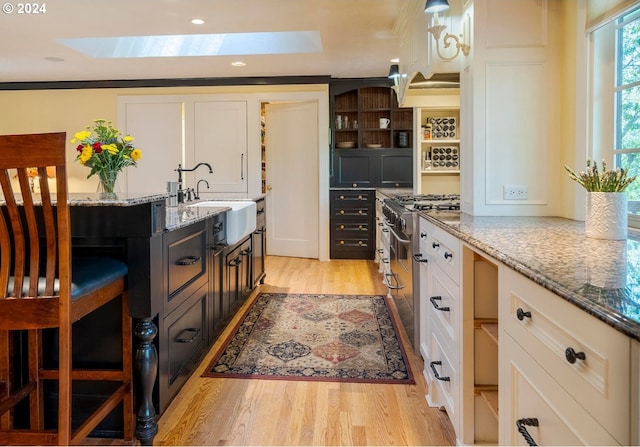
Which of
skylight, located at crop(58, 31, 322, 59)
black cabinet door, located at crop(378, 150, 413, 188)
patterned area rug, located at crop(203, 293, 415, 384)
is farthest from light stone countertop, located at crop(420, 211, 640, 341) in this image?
black cabinet door, located at crop(378, 150, 413, 188)

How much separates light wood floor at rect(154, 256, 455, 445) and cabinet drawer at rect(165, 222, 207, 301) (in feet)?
1.79

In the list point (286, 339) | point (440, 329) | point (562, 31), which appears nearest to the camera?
point (440, 329)

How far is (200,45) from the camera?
488 centimetres

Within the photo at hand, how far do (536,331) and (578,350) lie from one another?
19 cm

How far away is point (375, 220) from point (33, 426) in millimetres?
4547

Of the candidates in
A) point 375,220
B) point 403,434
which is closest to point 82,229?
point 403,434

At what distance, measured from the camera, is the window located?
165 centimetres

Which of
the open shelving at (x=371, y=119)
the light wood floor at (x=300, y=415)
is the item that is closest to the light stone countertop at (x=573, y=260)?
the light wood floor at (x=300, y=415)

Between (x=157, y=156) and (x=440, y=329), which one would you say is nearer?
(x=440, y=329)

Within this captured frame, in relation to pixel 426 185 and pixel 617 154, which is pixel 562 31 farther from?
pixel 426 185

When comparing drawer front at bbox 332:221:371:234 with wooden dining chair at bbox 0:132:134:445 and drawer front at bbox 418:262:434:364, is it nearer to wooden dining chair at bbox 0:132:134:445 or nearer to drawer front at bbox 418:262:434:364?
drawer front at bbox 418:262:434:364

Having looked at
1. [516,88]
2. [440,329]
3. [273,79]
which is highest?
[273,79]

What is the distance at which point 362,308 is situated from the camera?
3549mm

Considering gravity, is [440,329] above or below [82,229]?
below
